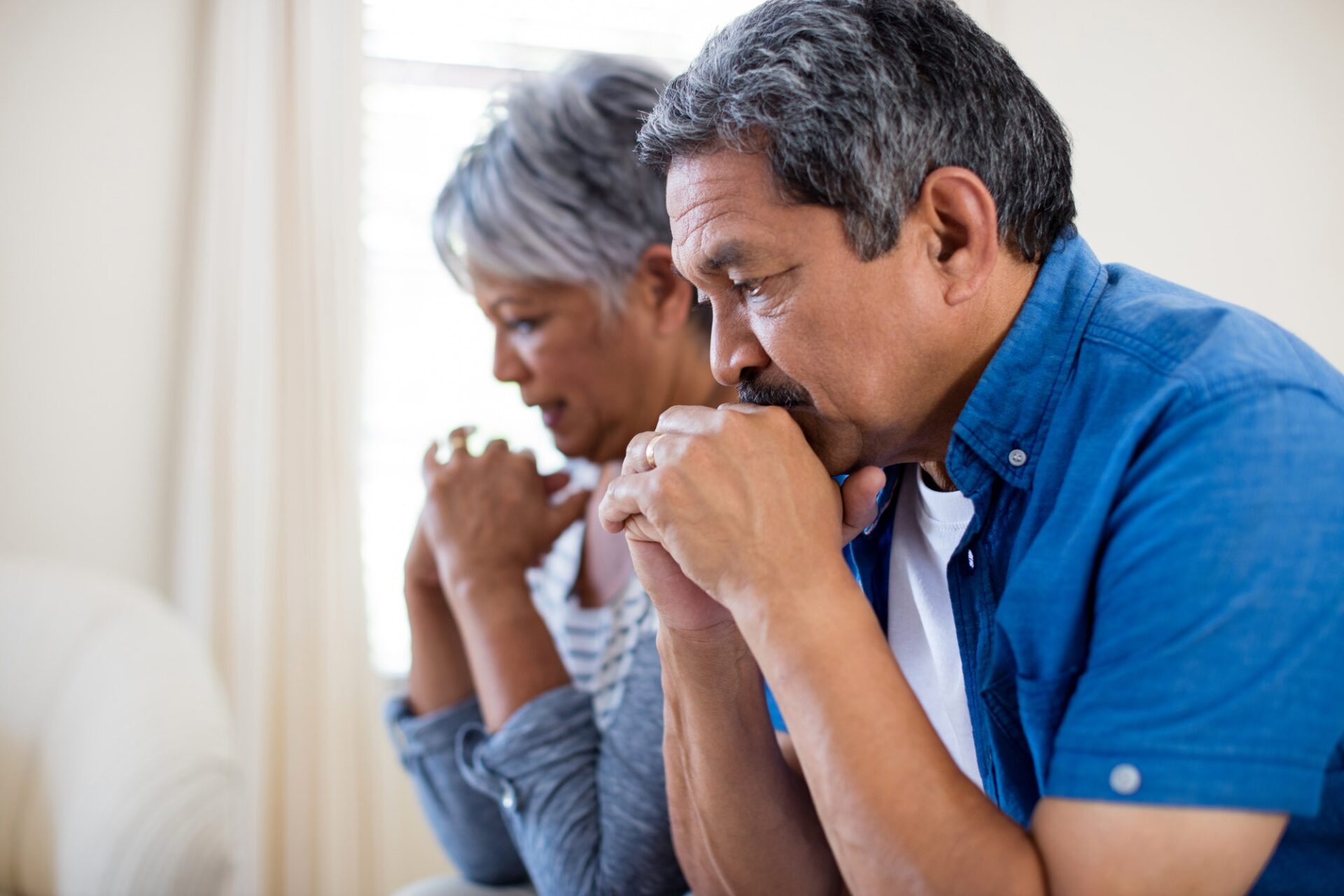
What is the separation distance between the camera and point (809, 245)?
850 mm

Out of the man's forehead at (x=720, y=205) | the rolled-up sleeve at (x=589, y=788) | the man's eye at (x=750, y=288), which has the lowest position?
the rolled-up sleeve at (x=589, y=788)

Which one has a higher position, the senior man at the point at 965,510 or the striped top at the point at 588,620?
the senior man at the point at 965,510

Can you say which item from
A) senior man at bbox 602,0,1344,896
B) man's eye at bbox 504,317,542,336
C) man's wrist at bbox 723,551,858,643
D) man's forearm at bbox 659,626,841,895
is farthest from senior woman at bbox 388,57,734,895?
man's wrist at bbox 723,551,858,643

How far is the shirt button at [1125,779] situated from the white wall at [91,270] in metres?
2.30

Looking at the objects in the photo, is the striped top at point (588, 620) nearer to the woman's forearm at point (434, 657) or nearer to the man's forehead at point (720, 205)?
the woman's forearm at point (434, 657)

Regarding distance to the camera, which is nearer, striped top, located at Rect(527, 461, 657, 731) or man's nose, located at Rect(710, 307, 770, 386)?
man's nose, located at Rect(710, 307, 770, 386)

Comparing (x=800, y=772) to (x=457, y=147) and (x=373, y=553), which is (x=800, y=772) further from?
(x=457, y=147)

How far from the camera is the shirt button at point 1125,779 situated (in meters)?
0.65

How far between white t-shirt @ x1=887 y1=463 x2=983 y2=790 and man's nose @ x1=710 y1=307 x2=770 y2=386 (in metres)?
0.23

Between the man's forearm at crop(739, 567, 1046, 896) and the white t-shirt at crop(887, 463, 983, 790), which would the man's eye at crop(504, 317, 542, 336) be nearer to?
the white t-shirt at crop(887, 463, 983, 790)

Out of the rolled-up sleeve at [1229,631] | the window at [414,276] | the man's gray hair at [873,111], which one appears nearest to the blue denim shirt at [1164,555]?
the rolled-up sleeve at [1229,631]

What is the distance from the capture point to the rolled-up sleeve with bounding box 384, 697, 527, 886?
1464 millimetres

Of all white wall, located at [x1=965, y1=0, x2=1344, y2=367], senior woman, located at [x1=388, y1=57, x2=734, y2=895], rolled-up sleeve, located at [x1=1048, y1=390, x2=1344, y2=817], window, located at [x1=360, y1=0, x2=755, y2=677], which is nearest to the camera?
rolled-up sleeve, located at [x1=1048, y1=390, x2=1344, y2=817]

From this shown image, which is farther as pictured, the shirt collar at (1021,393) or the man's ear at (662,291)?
the man's ear at (662,291)
